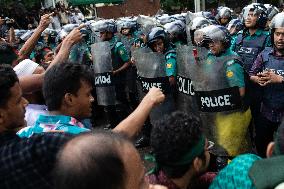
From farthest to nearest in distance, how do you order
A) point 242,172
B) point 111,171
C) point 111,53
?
1. point 111,53
2. point 242,172
3. point 111,171

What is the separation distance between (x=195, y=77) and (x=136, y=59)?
155 cm

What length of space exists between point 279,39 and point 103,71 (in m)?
3.09

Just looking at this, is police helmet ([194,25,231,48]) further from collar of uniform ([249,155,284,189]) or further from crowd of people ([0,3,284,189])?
collar of uniform ([249,155,284,189])

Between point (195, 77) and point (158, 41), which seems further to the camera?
point (158, 41)

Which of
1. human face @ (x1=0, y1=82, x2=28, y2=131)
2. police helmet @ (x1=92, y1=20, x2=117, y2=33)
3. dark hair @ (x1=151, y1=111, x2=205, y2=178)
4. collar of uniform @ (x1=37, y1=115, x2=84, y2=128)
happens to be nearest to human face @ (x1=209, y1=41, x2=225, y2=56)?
dark hair @ (x1=151, y1=111, x2=205, y2=178)

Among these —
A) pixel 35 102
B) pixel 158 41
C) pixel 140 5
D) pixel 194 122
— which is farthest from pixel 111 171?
pixel 140 5

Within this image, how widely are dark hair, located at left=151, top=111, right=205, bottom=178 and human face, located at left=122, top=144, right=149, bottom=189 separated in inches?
27.3

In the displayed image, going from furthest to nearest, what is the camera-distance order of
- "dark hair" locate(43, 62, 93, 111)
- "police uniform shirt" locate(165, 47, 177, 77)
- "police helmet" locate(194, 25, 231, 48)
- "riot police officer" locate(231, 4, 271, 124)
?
"riot police officer" locate(231, 4, 271, 124), "police uniform shirt" locate(165, 47, 177, 77), "police helmet" locate(194, 25, 231, 48), "dark hair" locate(43, 62, 93, 111)

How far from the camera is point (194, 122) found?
2.21m

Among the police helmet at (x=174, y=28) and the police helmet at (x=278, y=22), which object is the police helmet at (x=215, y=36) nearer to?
the police helmet at (x=278, y=22)

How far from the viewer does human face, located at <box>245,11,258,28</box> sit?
19.2ft

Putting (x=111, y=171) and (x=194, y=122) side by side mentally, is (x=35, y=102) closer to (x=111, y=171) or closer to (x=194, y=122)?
(x=194, y=122)

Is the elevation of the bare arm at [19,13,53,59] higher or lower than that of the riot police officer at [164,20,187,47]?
higher

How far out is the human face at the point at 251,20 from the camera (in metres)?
5.85
